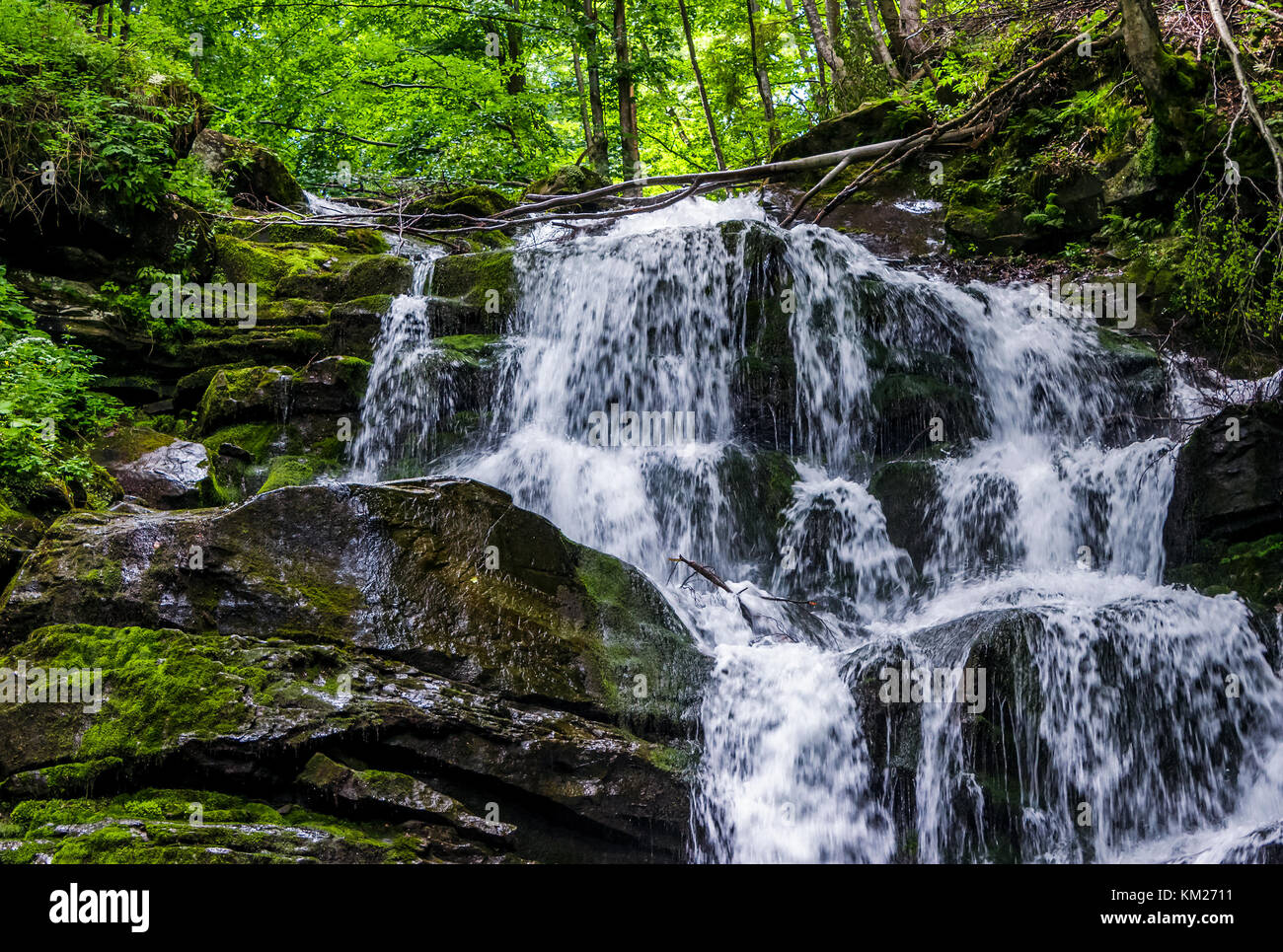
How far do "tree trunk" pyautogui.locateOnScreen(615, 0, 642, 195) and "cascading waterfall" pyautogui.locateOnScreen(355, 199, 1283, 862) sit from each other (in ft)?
11.4

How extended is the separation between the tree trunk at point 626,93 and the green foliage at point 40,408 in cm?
984

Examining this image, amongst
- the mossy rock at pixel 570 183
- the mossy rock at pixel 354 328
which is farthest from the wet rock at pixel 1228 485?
the mossy rock at pixel 570 183

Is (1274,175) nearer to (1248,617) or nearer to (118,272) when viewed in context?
(1248,617)

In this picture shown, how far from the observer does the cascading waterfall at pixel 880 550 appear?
5.25 m

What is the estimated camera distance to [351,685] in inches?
195

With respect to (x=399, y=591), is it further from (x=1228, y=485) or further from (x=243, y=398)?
(x=1228, y=485)

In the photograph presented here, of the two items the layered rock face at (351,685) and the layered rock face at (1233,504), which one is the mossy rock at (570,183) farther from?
the layered rock face at (1233,504)

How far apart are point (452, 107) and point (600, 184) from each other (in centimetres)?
432

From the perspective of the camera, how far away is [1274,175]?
28.8ft

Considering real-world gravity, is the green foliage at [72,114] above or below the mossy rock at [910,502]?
above

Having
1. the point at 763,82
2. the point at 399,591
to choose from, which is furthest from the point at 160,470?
the point at 763,82

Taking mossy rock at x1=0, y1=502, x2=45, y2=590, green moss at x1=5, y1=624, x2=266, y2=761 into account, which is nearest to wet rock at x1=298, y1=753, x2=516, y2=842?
green moss at x1=5, y1=624, x2=266, y2=761

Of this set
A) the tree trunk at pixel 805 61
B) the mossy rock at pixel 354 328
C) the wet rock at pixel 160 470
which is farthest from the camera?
the tree trunk at pixel 805 61

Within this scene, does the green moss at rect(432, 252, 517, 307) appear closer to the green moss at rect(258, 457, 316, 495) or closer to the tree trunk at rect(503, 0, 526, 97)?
the green moss at rect(258, 457, 316, 495)
